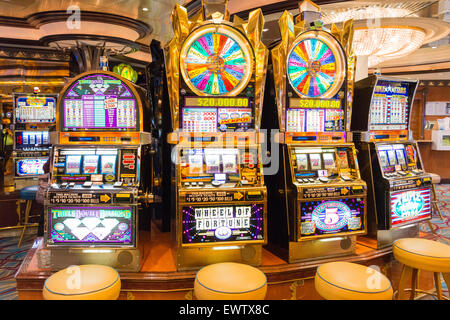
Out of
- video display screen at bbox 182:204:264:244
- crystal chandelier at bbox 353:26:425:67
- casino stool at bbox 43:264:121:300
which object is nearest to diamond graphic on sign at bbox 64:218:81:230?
casino stool at bbox 43:264:121:300

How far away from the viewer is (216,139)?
3.17 metres

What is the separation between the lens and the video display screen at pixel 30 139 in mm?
6648

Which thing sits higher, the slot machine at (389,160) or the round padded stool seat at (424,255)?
the slot machine at (389,160)

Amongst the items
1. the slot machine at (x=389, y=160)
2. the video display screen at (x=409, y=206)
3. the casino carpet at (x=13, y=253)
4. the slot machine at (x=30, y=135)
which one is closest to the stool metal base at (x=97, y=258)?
the casino carpet at (x=13, y=253)

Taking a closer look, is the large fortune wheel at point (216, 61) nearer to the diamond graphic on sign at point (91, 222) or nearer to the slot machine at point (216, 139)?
the slot machine at point (216, 139)

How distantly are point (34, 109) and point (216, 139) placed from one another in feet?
17.9

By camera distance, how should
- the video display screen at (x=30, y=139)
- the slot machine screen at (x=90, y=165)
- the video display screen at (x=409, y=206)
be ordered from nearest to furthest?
1. the slot machine screen at (x=90, y=165)
2. the video display screen at (x=409, y=206)
3. the video display screen at (x=30, y=139)

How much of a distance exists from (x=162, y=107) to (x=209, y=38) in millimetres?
1284

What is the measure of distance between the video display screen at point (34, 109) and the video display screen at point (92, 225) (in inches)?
184

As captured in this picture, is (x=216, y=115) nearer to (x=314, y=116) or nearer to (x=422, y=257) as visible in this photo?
(x=314, y=116)

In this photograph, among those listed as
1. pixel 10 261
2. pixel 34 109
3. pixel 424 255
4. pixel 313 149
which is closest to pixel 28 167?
pixel 34 109

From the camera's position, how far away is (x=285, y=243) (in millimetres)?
3426
